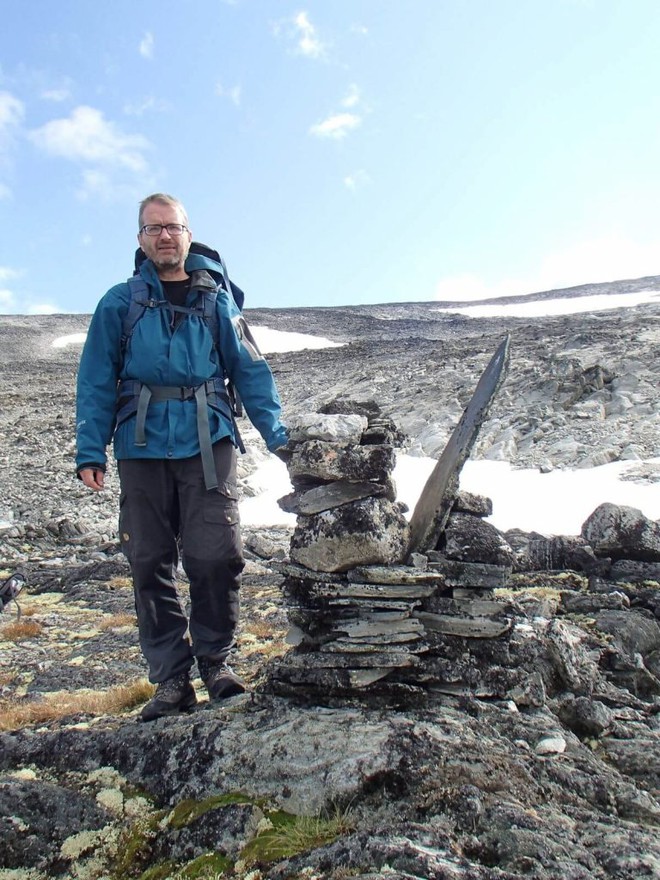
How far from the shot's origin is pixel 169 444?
178 inches

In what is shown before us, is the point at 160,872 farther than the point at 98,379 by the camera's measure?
No

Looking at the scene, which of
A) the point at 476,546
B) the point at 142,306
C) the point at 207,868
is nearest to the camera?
the point at 207,868

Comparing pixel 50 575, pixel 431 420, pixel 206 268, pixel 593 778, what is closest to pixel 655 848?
pixel 593 778

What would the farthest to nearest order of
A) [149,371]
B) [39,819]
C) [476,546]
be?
1. [476,546]
2. [149,371]
3. [39,819]

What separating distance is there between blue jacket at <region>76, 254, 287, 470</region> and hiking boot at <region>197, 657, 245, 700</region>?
5.00 ft

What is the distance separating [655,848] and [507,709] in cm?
147

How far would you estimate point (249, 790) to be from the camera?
3672mm

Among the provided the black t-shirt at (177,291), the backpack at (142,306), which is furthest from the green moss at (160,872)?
the black t-shirt at (177,291)

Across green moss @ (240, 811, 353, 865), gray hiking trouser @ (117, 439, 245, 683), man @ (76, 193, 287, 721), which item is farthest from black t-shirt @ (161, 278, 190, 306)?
green moss @ (240, 811, 353, 865)

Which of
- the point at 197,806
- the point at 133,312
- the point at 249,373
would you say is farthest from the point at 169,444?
the point at 197,806

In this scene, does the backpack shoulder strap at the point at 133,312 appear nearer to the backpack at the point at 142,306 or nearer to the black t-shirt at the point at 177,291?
the backpack at the point at 142,306

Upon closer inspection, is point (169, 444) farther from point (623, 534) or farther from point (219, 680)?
point (623, 534)

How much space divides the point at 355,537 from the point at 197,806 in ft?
5.94

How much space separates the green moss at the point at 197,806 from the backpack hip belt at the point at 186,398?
1854mm
